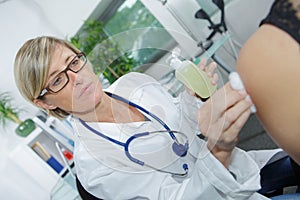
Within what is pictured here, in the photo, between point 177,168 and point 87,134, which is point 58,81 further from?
point 177,168

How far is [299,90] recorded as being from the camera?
1.62 ft

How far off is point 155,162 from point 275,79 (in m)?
0.46

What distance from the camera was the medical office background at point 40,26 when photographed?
2.21m

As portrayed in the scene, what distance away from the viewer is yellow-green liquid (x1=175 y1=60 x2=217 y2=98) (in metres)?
0.73

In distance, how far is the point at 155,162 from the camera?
2.88 ft

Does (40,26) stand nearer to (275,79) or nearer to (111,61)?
(111,61)

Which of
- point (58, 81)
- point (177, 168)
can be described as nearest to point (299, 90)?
point (177, 168)

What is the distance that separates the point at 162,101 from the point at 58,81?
0.33 meters

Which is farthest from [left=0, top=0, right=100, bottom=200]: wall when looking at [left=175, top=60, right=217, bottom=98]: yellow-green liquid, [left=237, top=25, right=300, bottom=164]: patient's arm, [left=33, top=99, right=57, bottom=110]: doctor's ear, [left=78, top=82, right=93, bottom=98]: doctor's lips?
[left=237, top=25, right=300, bottom=164]: patient's arm

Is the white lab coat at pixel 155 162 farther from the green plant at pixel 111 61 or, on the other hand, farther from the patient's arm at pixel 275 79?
A: the patient's arm at pixel 275 79

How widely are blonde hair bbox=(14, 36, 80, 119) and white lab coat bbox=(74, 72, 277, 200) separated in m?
0.17

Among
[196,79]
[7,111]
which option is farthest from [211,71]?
[7,111]

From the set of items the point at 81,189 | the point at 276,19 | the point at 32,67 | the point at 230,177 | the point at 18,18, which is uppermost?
the point at 18,18

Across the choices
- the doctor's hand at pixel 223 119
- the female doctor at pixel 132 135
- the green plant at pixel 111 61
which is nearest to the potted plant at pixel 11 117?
the female doctor at pixel 132 135
